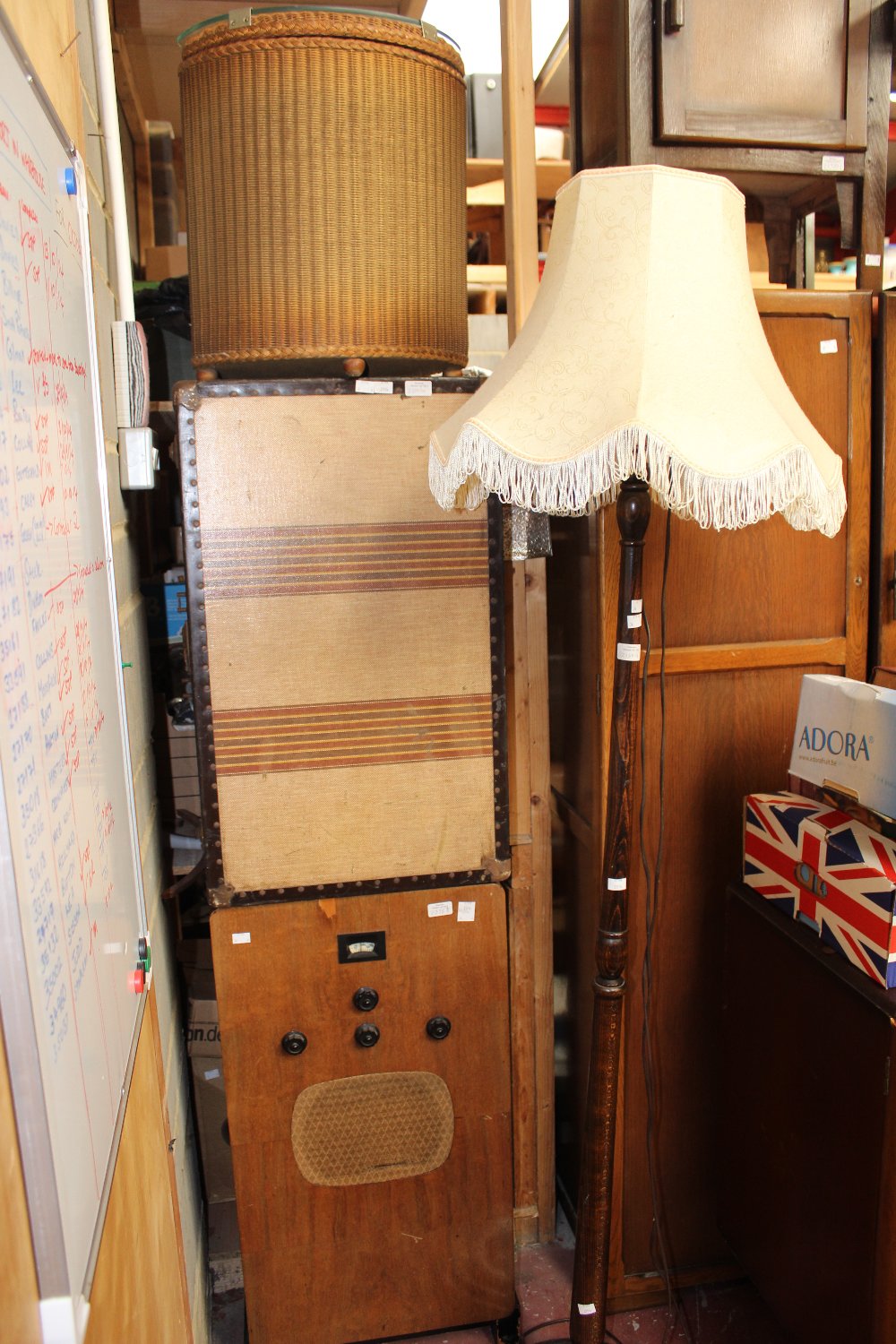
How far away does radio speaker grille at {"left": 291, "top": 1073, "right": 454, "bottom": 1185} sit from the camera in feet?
5.82

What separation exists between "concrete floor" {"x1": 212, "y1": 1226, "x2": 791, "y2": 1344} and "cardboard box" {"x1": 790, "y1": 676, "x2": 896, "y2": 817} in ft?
3.61

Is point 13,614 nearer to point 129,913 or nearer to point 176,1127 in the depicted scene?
point 129,913

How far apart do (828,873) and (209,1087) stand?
1.30 m

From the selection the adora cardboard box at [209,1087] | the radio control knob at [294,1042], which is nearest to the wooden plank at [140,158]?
the adora cardboard box at [209,1087]

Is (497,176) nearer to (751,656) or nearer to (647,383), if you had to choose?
(751,656)

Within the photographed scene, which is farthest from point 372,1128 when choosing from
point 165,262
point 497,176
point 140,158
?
point 497,176

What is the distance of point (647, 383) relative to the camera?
113cm

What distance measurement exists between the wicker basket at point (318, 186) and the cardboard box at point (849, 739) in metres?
0.88

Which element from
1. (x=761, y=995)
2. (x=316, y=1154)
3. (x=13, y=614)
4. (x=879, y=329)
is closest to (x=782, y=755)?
(x=761, y=995)

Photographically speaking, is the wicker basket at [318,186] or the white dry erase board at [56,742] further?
the wicker basket at [318,186]

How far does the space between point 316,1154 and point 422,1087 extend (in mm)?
222

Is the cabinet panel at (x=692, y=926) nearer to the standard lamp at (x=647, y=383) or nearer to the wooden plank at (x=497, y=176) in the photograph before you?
the standard lamp at (x=647, y=383)

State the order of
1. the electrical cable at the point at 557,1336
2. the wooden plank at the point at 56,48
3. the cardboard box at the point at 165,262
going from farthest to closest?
the cardboard box at the point at 165,262
the electrical cable at the point at 557,1336
the wooden plank at the point at 56,48

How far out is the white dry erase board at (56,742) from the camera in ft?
2.31
